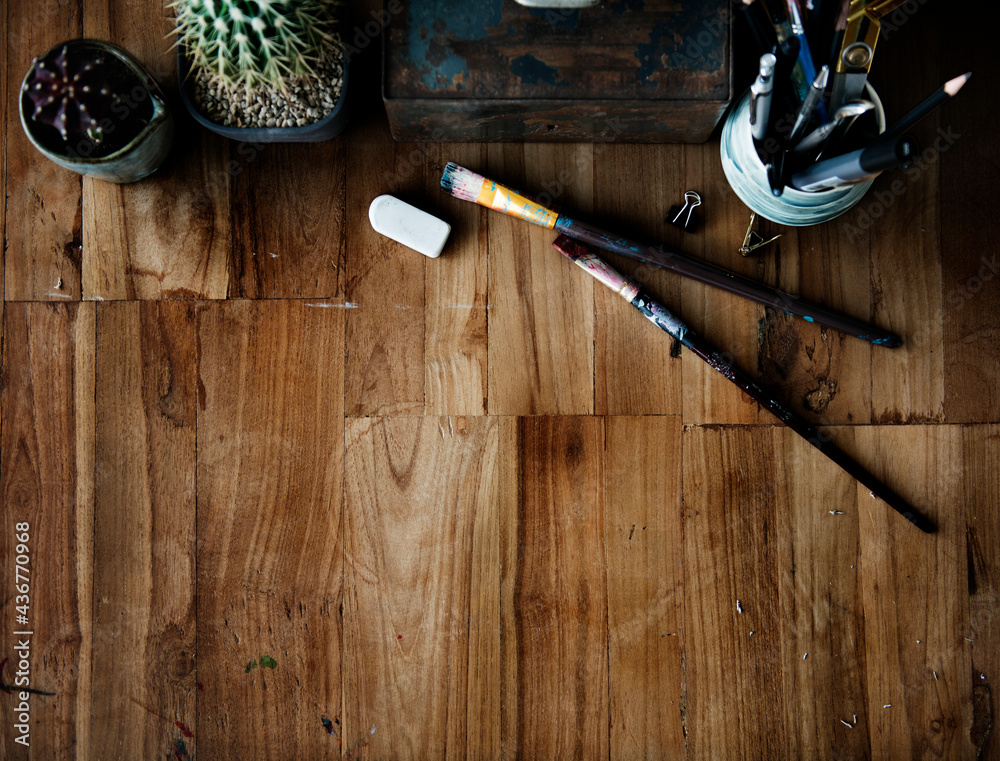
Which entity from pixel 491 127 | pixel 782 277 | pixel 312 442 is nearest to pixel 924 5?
pixel 782 277

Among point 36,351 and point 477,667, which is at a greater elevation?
point 36,351

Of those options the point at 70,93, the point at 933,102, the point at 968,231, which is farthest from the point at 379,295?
the point at 968,231

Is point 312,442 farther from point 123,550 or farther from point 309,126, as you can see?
point 309,126

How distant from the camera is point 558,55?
71 cm

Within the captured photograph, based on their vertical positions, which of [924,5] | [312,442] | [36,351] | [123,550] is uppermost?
[924,5]

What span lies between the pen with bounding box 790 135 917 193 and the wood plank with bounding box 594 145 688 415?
16 centimetres

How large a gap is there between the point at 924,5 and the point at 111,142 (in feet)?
3.42

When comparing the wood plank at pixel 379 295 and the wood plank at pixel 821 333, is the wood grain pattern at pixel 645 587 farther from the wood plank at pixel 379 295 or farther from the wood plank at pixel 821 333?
the wood plank at pixel 379 295

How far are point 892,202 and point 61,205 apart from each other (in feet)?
3.60

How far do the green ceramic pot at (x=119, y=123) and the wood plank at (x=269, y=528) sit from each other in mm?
200

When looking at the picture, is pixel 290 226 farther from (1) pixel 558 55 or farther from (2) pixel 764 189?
Result: (2) pixel 764 189

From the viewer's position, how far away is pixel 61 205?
827 millimetres

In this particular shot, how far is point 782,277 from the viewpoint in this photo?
0.82 m

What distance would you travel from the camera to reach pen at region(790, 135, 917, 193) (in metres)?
0.57
